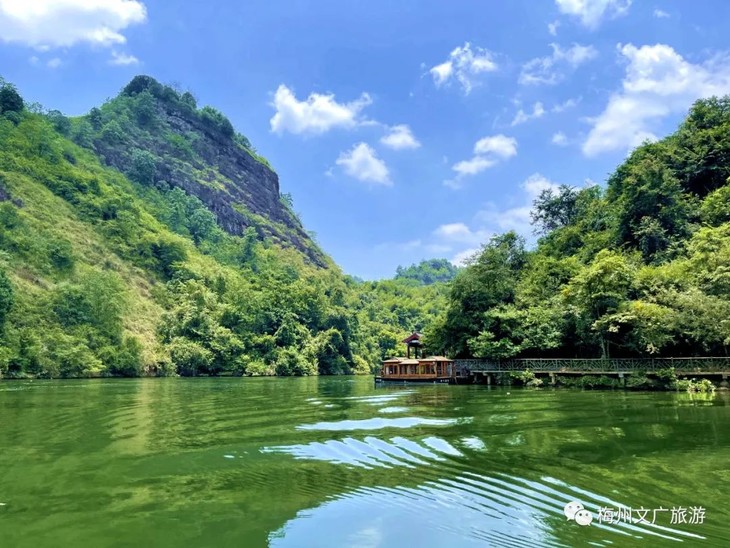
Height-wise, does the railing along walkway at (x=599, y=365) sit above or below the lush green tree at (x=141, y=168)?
below

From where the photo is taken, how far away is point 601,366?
104 ft

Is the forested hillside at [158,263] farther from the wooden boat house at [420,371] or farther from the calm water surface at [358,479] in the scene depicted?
the calm water surface at [358,479]

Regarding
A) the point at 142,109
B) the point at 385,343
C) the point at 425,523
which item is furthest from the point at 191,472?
the point at 142,109

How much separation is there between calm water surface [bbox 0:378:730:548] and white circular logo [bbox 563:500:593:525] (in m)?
0.12

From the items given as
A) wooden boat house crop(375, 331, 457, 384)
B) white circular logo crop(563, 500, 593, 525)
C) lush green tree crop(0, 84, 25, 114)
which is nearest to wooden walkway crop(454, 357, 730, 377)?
wooden boat house crop(375, 331, 457, 384)

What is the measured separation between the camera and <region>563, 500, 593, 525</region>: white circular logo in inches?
260

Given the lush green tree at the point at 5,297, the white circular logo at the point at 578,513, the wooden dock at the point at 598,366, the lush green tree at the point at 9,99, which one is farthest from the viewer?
the lush green tree at the point at 9,99

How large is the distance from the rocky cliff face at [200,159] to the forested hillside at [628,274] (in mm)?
77985

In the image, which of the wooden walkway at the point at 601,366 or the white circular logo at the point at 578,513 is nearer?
the white circular logo at the point at 578,513

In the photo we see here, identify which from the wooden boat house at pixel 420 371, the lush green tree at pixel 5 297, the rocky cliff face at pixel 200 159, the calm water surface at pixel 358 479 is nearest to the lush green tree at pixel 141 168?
the rocky cliff face at pixel 200 159

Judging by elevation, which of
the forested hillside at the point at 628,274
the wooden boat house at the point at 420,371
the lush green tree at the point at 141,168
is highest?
the lush green tree at the point at 141,168

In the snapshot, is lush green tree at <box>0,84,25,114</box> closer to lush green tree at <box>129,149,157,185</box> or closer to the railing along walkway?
lush green tree at <box>129,149,157,185</box>

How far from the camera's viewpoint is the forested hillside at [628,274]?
29.0m

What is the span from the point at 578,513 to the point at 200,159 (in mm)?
129387
